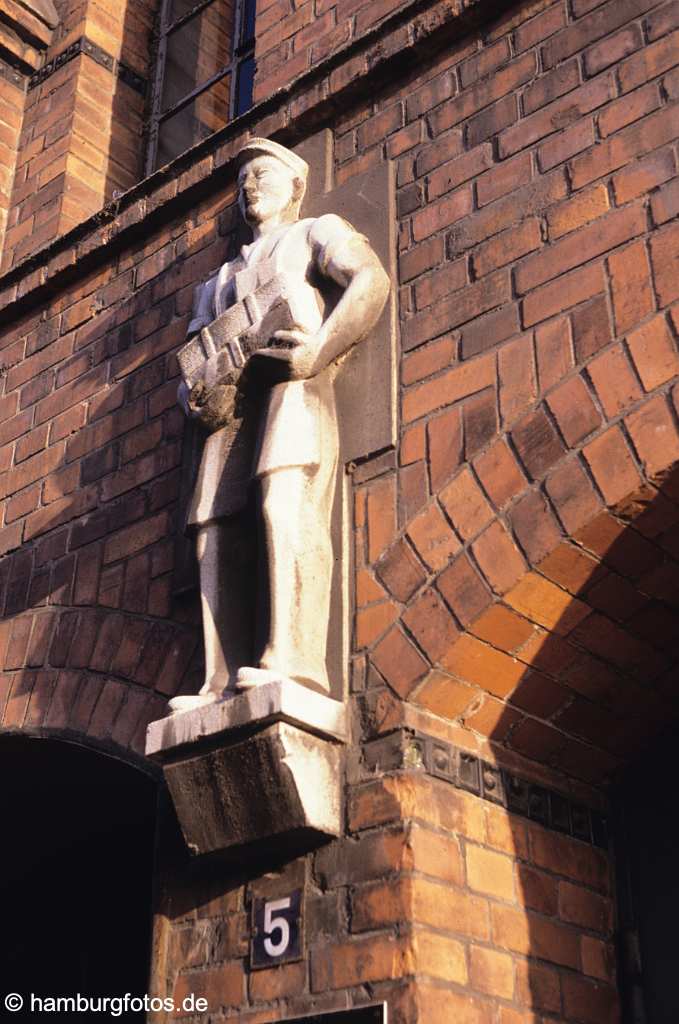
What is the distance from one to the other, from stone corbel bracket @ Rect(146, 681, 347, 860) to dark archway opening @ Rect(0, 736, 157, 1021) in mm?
1023

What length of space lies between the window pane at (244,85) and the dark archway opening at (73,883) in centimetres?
288

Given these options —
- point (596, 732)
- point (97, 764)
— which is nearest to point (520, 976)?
point (596, 732)

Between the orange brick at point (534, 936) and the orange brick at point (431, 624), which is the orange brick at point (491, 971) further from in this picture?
the orange brick at point (431, 624)

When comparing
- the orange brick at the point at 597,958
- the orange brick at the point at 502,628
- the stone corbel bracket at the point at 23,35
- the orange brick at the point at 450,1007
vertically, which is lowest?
the orange brick at the point at 450,1007

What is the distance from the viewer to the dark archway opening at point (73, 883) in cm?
441

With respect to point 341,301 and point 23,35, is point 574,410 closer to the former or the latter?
point 341,301

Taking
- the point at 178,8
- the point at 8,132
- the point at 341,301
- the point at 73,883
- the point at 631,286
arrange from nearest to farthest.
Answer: the point at 631,286, the point at 341,301, the point at 73,883, the point at 8,132, the point at 178,8

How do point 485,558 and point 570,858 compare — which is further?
point 570,858

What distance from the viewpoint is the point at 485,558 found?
3.10 m

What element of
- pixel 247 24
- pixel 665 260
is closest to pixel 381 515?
pixel 665 260

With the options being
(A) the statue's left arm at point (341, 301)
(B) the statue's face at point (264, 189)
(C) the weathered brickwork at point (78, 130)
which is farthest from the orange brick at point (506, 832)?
(C) the weathered brickwork at point (78, 130)

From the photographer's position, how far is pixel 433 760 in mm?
3090

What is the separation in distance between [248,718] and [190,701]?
24 cm

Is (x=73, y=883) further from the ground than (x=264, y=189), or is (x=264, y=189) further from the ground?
(x=264, y=189)
